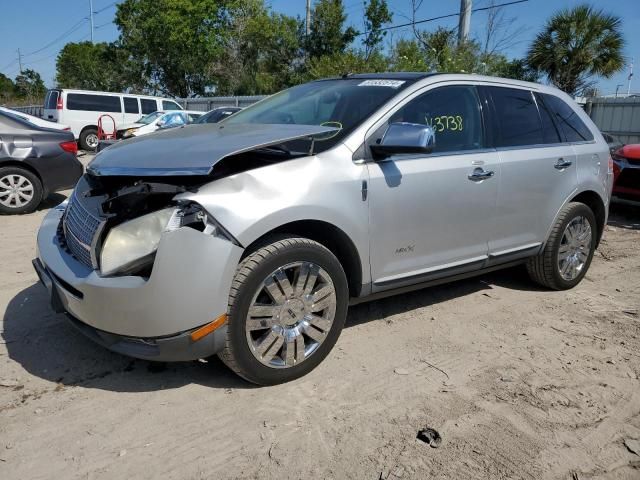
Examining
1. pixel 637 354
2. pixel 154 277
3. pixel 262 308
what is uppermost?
pixel 154 277

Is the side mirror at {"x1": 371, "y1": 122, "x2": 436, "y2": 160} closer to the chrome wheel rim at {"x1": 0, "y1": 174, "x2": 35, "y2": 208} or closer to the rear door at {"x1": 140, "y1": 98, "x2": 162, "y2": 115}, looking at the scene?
the chrome wheel rim at {"x1": 0, "y1": 174, "x2": 35, "y2": 208}

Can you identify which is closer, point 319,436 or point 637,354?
point 319,436

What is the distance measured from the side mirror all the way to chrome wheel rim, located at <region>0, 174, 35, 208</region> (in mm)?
5698

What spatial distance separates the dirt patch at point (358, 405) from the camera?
2.39 m

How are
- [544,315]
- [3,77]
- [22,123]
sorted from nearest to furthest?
1. [544,315]
2. [22,123]
3. [3,77]

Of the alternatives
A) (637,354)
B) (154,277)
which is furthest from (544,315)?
(154,277)

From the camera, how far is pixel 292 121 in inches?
147

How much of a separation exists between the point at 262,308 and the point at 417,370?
1.07 m

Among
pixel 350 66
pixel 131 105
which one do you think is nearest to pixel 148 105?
pixel 131 105

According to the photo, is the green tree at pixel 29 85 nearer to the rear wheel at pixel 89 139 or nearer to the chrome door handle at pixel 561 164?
the rear wheel at pixel 89 139

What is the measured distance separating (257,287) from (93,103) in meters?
18.4

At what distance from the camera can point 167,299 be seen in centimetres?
251

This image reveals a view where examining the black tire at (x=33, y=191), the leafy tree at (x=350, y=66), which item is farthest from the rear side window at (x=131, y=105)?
the black tire at (x=33, y=191)

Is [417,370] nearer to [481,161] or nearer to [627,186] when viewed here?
[481,161]
